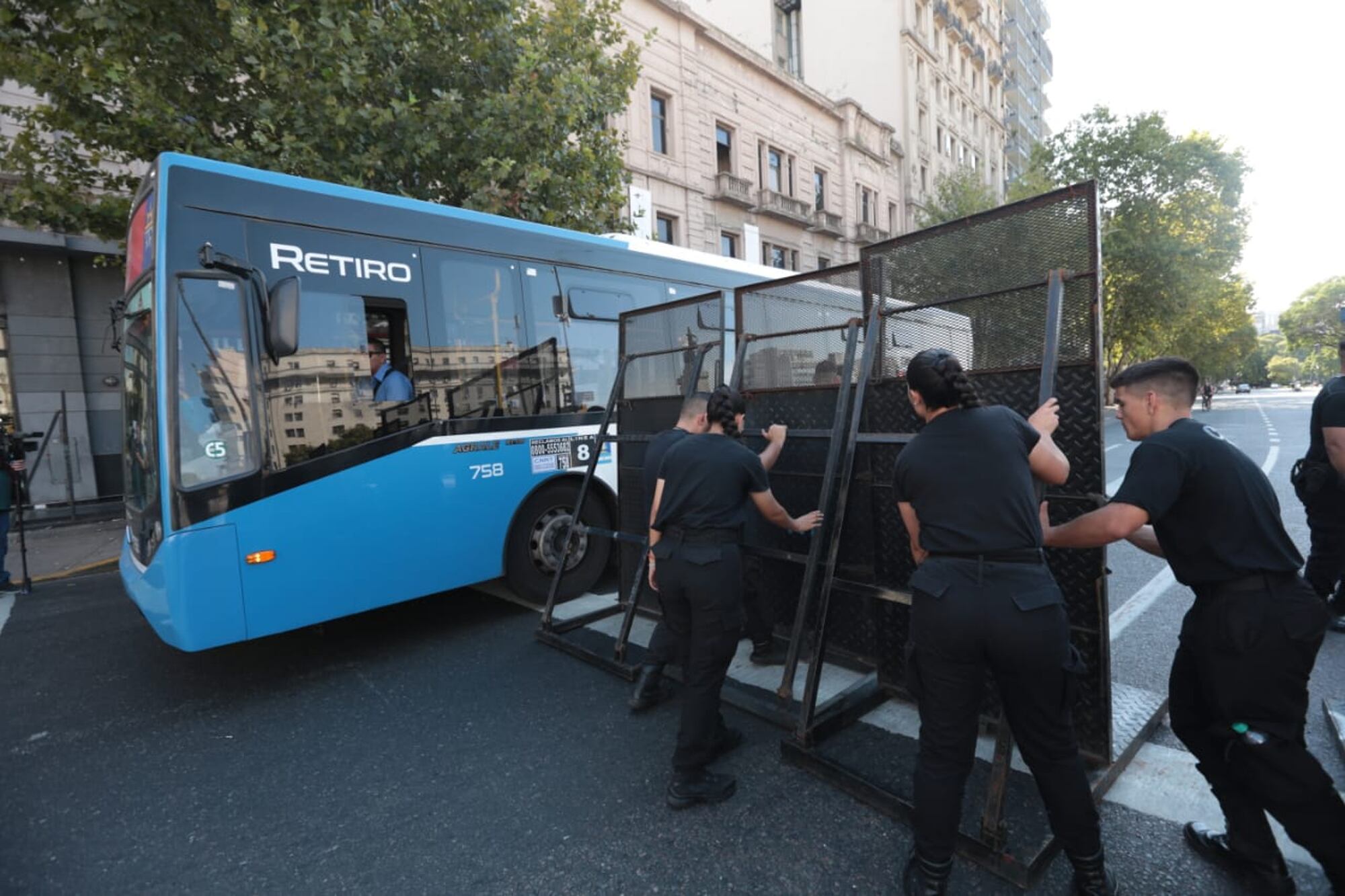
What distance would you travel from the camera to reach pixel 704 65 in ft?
72.2

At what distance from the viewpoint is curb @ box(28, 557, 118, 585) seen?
24.7 feet

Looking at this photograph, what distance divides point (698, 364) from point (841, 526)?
1.72 metres

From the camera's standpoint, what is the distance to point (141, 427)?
4.20 m

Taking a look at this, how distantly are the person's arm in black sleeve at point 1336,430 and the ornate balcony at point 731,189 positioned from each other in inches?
812

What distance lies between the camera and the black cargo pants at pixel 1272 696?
81.4 inches

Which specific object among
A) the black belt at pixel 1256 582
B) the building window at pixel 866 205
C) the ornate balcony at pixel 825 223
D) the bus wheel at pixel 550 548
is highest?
the building window at pixel 866 205

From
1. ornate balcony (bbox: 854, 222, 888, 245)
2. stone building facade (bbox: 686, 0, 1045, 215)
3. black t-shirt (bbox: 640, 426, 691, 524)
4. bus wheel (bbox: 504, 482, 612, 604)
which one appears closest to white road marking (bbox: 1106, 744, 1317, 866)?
black t-shirt (bbox: 640, 426, 691, 524)

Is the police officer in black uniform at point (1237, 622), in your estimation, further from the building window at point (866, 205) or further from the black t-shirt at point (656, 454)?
the building window at point (866, 205)

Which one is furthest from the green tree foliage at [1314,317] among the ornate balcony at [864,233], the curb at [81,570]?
the curb at [81,570]

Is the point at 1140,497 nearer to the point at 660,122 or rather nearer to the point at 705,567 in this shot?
the point at 705,567

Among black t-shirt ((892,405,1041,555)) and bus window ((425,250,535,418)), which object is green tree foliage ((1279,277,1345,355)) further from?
black t-shirt ((892,405,1041,555))

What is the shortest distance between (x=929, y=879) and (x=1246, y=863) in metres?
1.15

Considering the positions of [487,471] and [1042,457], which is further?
[487,471]

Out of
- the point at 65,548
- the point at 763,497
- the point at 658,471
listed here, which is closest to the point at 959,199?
the point at 658,471
